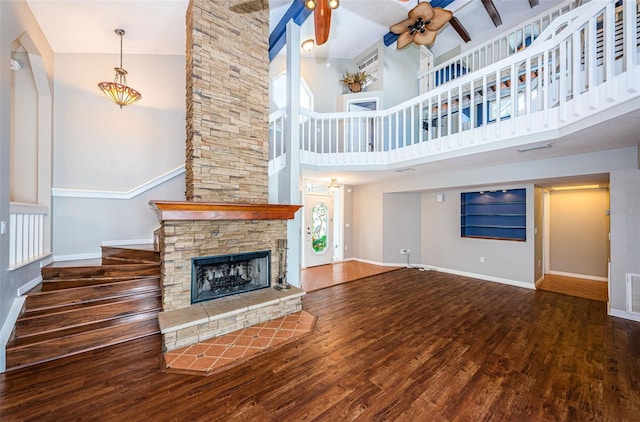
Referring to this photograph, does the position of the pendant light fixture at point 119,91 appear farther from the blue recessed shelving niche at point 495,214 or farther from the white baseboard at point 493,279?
the white baseboard at point 493,279

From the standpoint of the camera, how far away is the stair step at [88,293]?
8.34 ft

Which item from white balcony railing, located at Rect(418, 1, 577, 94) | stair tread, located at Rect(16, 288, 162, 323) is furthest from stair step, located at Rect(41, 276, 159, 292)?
white balcony railing, located at Rect(418, 1, 577, 94)

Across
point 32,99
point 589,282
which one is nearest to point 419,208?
point 589,282

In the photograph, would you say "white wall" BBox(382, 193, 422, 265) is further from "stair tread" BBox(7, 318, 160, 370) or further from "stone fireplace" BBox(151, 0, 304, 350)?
"stair tread" BBox(7, 318, 160, 370)

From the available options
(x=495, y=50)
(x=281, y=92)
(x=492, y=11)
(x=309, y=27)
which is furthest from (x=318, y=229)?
(x=492, y=11)

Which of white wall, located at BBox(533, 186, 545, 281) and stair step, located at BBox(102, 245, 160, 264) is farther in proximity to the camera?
white wall, located at BBox(533, 186, 545, 281)

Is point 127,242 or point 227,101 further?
point 127,242

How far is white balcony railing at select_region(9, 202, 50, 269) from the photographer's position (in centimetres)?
261

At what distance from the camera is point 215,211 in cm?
290

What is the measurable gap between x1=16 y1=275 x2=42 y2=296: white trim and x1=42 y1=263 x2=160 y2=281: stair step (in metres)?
0.06

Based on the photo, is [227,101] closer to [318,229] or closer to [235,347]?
[235,347]

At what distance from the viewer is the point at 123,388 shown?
1977mm

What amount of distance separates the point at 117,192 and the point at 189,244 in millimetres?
2322

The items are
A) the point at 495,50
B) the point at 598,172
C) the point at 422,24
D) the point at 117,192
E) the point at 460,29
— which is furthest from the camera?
the point at 460,29
